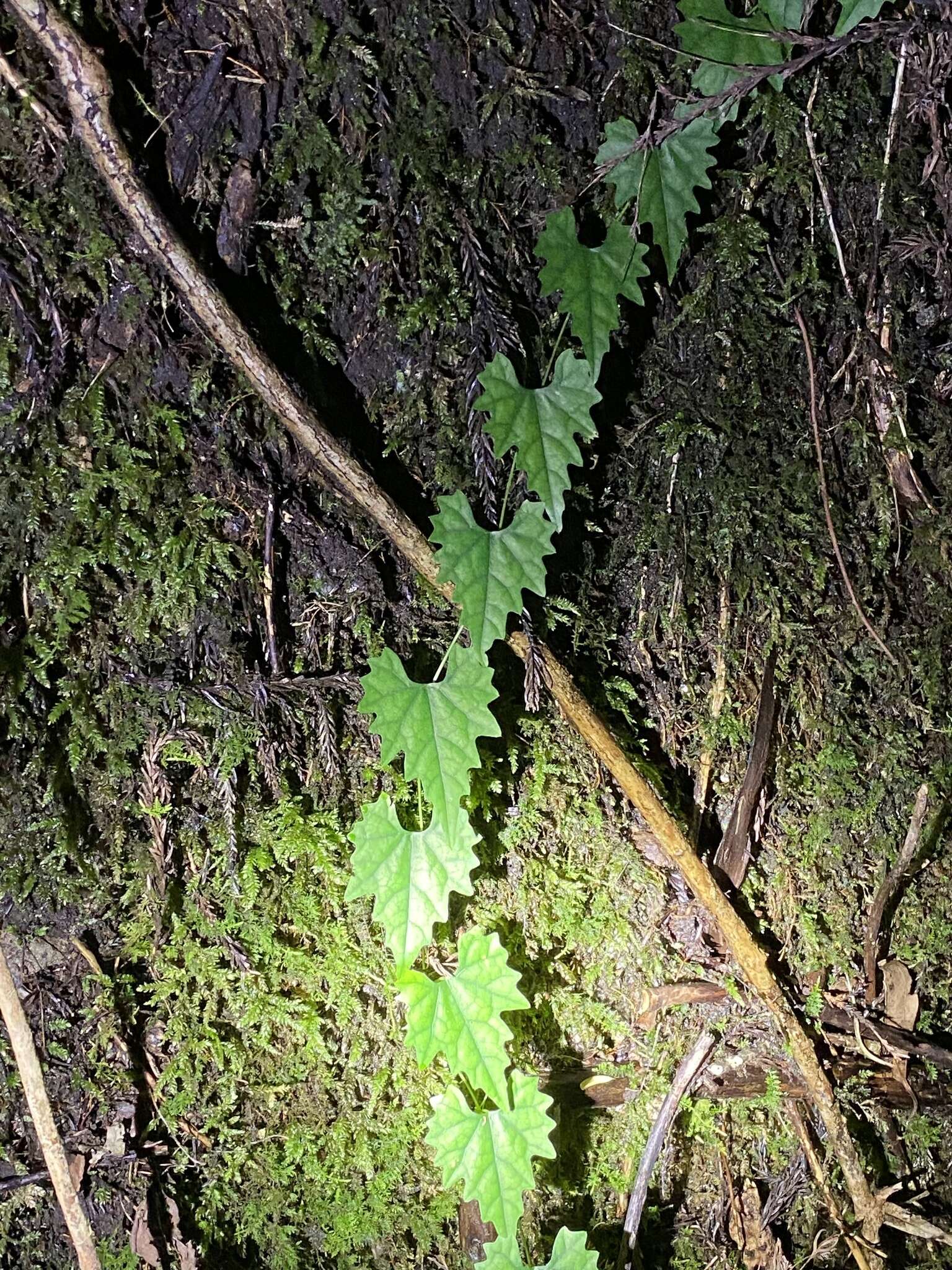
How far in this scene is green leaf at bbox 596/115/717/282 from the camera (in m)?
1.66

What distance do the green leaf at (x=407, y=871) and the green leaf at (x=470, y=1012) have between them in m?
0.08

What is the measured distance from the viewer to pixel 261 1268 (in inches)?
69.1

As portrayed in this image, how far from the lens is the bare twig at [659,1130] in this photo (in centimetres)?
178

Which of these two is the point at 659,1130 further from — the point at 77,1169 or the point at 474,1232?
the point at 77,1169

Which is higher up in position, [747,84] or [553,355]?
[747,84]

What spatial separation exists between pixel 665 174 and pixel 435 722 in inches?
43.1

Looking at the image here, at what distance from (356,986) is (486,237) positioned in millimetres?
1450

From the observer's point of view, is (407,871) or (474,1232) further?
(474,1232)

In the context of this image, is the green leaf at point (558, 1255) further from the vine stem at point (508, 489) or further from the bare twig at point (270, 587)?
the vine stem at point (508, 489)

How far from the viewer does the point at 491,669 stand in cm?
157

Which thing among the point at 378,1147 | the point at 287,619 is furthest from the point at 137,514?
the point at 378,1147

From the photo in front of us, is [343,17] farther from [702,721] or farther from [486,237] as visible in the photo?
[702,721]

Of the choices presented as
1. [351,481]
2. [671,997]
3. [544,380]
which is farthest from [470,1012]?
[544,380]

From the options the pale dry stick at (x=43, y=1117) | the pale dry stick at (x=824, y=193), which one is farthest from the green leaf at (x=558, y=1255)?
the pale dry stick at (x=824, y=193)
